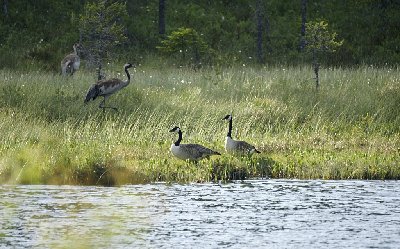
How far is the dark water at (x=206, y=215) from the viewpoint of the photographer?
12.6 m

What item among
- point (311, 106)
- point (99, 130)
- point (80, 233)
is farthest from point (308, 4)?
point (80, 233)

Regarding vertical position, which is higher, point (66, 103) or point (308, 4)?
point (308, 4)

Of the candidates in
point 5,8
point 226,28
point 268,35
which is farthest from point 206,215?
point 226,28

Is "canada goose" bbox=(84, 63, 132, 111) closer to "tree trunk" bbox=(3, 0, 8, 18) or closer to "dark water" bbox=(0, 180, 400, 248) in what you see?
"dark water" bbox=(0, 180, 400, 248)

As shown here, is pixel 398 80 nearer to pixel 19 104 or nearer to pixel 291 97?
pixel 291 97

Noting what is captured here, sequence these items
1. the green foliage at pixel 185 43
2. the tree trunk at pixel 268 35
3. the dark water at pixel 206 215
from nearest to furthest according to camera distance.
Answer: the dark water at pixel 206 215 → the green foliage at pixel 185 43 → the tree trunk at pixel 268 35

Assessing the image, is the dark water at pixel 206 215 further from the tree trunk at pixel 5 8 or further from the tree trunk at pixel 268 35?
the tree trunk at pixel 5 8

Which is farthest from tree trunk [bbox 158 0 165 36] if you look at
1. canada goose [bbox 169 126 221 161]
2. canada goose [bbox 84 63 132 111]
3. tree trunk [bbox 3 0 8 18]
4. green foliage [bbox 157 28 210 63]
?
canada goose [bbox 169 126 221 161]

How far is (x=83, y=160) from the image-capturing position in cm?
1769

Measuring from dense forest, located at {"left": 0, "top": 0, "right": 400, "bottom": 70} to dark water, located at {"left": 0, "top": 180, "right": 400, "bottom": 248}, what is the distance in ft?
91.6

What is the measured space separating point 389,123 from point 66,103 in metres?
8.91

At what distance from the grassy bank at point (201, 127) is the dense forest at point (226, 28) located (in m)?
13.8

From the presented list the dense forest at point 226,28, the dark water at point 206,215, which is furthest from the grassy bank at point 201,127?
the dense forest at point 226,28

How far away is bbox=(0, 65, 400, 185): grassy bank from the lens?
17781 millimetres
